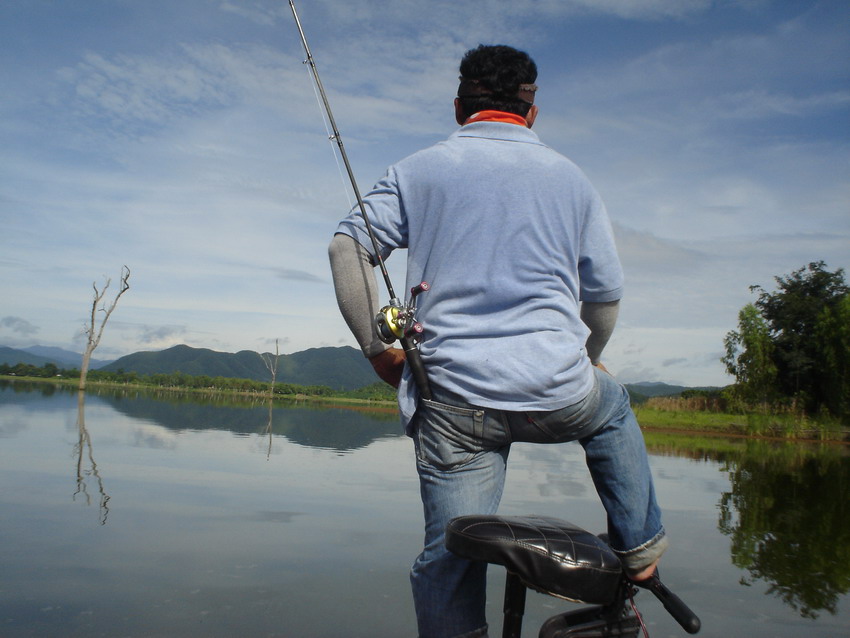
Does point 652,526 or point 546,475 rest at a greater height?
point 652,526

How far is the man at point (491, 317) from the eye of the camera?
1645 millimetres

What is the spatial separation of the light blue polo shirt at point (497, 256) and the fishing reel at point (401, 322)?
0.02 metres

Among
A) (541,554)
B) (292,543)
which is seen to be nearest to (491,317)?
→ (541,554)

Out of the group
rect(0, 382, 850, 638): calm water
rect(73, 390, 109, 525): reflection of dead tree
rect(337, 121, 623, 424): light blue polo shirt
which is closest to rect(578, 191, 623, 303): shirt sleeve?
rect(337, 121, 623, 424): light blue polo shirt

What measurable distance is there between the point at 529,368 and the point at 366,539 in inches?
145

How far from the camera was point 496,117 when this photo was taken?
190 cm

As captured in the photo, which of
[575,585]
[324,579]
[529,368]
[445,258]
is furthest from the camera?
[324,579]

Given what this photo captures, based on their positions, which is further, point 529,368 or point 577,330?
point 577,330

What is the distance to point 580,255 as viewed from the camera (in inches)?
73.5

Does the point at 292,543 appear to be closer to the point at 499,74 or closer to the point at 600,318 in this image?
the point at 600,318

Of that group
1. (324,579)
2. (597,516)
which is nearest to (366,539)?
(324,579)

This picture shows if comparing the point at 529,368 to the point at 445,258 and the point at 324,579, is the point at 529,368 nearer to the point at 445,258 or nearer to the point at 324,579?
the point at 445,258

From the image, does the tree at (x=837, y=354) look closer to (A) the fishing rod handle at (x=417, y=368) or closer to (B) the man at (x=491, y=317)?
(B) the man at (x=491, y=317)

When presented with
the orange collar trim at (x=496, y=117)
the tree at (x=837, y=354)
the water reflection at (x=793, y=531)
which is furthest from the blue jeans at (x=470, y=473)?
the tree at (x=837, y=354)
